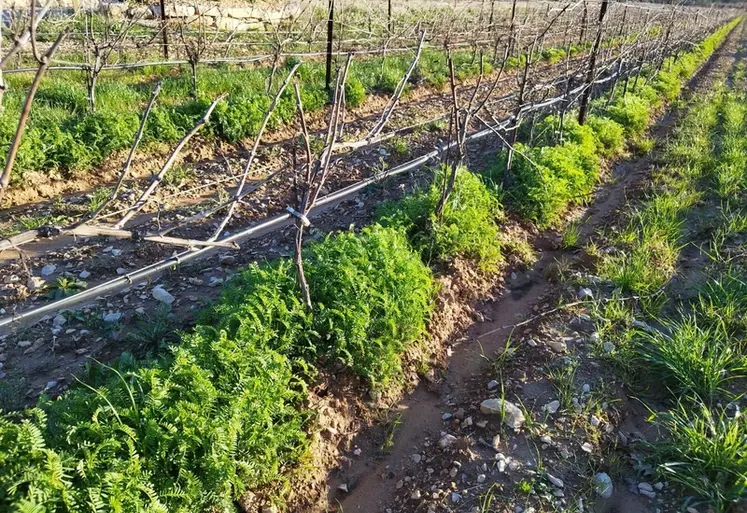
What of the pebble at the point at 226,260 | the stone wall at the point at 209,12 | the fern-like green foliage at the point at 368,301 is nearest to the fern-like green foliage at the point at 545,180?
the fern-like green foliage at the point at 368,301

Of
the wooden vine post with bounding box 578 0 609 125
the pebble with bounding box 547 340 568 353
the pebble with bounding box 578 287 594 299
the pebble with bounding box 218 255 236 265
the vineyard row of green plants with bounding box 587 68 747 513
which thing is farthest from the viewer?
the wooden vine post with bounding box 578 0 609 125

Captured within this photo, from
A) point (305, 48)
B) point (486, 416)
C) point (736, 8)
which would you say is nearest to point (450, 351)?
point (486, 416)

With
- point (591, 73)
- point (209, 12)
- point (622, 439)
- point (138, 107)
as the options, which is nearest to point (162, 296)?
point (622, 439)

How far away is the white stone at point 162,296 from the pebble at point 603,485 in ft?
11.8

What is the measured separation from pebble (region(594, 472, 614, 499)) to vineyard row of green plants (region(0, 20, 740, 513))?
1.53 meters

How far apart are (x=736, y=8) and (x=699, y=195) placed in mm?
79353

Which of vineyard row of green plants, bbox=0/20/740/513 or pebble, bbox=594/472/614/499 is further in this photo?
pebble, bbox=594/472/614/499

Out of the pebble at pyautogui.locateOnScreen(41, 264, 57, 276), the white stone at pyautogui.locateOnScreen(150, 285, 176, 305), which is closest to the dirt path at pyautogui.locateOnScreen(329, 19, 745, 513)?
the white stone at pyautogui.locateOnScreen(150, 285, 176, 305)

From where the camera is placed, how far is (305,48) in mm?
14773

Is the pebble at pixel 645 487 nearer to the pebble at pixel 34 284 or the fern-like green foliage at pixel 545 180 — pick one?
the fern-like green foliage at pixel 545 180

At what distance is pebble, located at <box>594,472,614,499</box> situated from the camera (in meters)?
3.16

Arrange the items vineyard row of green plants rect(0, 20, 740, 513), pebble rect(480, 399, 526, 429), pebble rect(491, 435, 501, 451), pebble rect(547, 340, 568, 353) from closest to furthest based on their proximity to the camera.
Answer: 1. vineyard row of green plants rect(0, 20, 740, 513)
2. pebble rect(491, 435, 501, 451)
3. pebble rect(480, 399, 526, 429)
4. pebble rect(547, 340, 568, 353)

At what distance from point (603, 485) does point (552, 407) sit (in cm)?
62

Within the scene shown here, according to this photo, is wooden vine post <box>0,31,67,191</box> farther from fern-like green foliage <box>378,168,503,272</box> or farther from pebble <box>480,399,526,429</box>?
fern-like green foliage <box>378,168,503,272</box>
